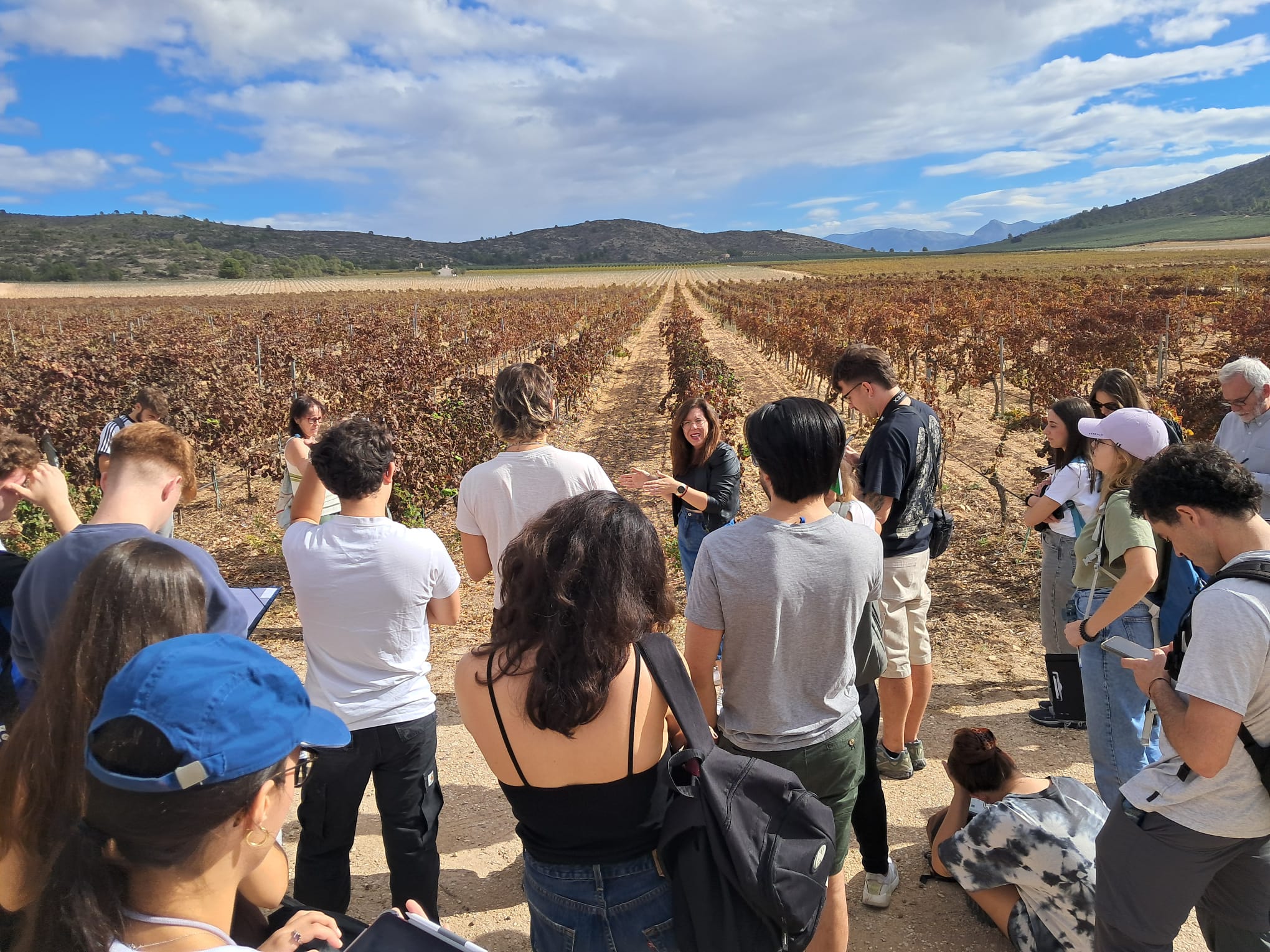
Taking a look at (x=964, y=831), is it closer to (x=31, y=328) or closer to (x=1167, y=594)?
(x=1167, y=594)

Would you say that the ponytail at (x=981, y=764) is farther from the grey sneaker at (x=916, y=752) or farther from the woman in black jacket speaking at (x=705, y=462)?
the woman in black jacket speaking at (x=705, y=462)

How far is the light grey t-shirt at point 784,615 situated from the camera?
1.92 m

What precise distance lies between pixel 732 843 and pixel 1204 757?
3.63ft

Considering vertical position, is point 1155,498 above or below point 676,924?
above

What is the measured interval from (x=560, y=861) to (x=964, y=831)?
161cm

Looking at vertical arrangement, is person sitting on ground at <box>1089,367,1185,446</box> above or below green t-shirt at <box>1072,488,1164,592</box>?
above

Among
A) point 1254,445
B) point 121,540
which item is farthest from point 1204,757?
point 1254,445

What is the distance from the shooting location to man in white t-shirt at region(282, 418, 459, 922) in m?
2.25

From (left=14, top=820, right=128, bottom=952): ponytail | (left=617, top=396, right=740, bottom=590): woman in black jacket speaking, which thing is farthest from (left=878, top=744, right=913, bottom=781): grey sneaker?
(left=14, top=820, right=128, bottom=952): ponytail

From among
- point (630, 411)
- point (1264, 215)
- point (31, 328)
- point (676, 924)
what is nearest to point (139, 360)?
point (630, 411)

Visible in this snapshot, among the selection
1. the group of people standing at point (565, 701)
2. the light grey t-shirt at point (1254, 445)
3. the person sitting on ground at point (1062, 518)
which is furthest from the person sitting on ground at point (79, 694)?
the light grey t-shirt at point (1254, 445)

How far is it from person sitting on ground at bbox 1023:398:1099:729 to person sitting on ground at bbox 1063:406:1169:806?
35cm

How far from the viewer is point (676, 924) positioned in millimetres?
1573

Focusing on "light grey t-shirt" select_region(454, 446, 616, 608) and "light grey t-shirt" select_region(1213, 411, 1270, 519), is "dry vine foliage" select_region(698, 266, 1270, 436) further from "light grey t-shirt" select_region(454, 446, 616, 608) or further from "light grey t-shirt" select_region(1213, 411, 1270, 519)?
"light grey t-shirt" select_region(454, 446, 616, 608)
